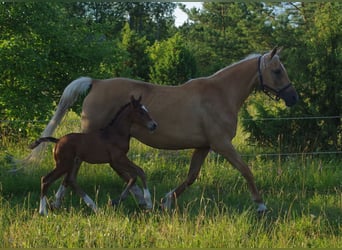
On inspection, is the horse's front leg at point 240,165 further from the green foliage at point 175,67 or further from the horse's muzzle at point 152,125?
the green foliage at point 175,67

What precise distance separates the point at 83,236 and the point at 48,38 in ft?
16.0

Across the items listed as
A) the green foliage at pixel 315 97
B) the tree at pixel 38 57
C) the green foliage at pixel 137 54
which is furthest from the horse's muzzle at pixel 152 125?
the green foliage at pixel 137 54

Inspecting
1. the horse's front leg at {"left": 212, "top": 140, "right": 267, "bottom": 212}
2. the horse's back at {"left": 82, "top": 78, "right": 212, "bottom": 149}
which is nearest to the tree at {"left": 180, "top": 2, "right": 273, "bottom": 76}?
the horse's back at {"left": 82, "top": 78, "right": 212, "bottom": 149}

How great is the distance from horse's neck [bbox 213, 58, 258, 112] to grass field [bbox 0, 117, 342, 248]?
52.7 inches

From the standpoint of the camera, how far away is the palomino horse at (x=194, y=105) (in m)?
5.89

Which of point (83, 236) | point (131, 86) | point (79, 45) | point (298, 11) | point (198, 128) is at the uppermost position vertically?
point (298, 11)

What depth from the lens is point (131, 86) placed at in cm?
611

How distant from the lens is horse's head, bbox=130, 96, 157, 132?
18.5ft

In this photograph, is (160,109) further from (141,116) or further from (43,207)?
(43,207)

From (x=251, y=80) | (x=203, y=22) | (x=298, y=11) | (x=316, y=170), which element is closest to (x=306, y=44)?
(x=316, y=170)

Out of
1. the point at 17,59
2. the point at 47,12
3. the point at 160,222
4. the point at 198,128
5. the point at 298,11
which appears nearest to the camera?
the point at 160,222

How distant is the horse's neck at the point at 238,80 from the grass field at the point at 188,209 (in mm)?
1338

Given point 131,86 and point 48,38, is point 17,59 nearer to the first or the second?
point 48,38

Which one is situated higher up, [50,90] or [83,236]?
[50,90]
